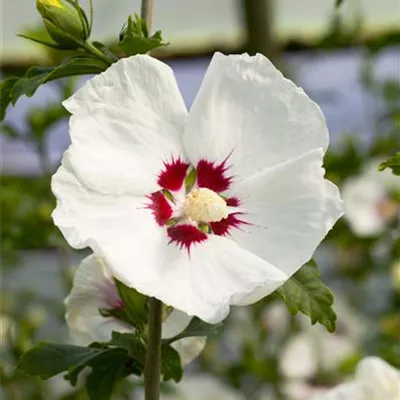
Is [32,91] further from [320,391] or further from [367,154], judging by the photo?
[367,154]

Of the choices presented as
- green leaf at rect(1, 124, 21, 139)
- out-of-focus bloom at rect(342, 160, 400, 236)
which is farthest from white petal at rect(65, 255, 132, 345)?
out-of-focus bloom at rect(342, 160, 400, 236)

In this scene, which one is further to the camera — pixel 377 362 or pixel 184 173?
pixel 377 362

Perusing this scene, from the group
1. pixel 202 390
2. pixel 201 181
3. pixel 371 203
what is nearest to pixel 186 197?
pixel 201 181

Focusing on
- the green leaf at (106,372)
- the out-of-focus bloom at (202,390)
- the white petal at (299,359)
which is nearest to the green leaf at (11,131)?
the out-of-focus bloom at (202,390)

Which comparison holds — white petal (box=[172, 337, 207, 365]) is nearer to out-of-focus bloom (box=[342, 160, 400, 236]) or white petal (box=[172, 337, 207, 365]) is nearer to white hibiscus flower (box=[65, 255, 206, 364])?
white hibiscus flower (box=[65, 255, 206, 364])

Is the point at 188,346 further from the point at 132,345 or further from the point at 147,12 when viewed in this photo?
the point at 147,12

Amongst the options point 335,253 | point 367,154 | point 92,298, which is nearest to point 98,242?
point 92,298
